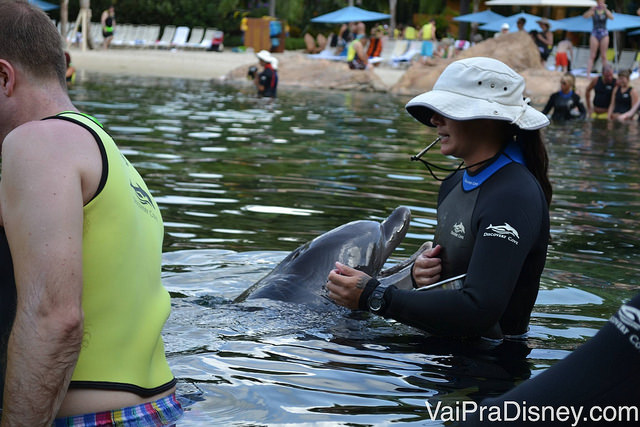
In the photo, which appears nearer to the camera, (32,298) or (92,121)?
(32,298)

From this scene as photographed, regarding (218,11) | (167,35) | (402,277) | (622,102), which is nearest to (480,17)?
(218,11)

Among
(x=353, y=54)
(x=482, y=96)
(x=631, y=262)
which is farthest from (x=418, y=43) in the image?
(x=482, y=96)

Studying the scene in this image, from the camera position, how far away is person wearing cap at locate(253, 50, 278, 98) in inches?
877

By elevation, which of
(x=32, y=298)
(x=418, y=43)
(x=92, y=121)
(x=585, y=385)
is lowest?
(x=418, y=43)

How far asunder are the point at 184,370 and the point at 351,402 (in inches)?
28.7

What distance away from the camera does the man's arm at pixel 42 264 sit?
87.9 inches

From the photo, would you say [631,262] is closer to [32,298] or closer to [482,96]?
[482,96]

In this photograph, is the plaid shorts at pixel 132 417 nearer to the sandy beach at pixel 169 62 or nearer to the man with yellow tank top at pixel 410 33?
the sandy beach at pixel 169 62

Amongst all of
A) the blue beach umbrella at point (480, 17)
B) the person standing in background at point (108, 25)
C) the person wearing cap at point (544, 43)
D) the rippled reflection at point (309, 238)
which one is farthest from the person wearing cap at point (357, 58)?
the person standing in background at point (108, 25)

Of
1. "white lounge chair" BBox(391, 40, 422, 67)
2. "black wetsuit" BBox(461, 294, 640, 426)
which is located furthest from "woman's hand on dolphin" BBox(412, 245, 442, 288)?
"white lounge chair" BBox(391, 40, 422, 67)

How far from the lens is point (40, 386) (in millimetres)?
2252

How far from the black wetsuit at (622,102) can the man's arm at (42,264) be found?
1956cm

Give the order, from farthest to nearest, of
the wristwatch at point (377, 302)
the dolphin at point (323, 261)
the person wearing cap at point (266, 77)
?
the person wearing cap at point (266, 77) < the dolphin at point (323, 261) < the wristwatch at point (377, 302)

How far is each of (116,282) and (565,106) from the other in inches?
729
